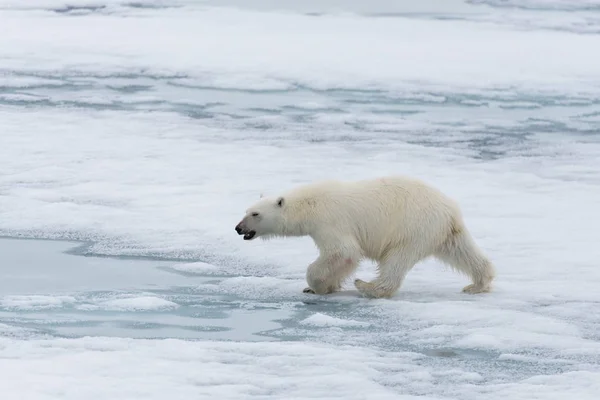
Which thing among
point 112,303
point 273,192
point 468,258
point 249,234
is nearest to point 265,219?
point 249,234

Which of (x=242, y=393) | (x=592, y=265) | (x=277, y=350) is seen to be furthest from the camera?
(x=592, y=265)

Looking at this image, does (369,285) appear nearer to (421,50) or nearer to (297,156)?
(297,156)

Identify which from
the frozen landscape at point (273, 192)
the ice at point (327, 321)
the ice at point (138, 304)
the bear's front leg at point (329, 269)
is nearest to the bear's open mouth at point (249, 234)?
the frozen landscape at point (273, 192)

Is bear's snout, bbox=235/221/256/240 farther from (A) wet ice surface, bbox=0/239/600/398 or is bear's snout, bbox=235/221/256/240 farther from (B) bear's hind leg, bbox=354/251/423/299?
(B) bear's hind leg, bbox=354/251/423/299

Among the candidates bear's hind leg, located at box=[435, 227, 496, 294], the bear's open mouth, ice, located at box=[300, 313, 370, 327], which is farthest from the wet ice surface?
the bear's open mouth

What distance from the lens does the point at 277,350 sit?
14.8 ft

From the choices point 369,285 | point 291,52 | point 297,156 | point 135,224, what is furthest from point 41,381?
point 291,52

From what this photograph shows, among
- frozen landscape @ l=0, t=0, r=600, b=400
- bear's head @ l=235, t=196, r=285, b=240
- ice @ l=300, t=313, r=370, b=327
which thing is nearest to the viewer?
frozen landscape @ l=0, t=0, r=600, b=400

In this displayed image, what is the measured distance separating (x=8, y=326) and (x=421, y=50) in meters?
10.9

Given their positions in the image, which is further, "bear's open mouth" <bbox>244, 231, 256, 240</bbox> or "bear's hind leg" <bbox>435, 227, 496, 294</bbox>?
"bear's open mouth" <bbox>244, 231, 256, 240</bbox>

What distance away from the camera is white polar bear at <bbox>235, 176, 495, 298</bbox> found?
5375 millimetres

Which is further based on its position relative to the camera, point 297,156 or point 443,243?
point 297,156

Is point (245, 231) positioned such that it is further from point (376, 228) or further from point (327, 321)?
point (327, 321)

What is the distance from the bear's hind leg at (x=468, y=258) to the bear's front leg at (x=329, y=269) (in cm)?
44
